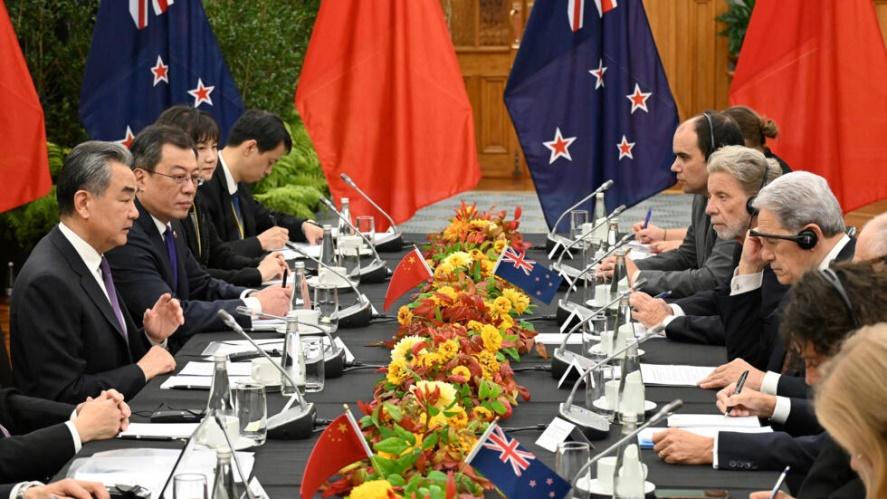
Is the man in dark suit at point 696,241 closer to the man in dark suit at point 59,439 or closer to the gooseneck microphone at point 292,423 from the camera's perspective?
the gooseneck microphone at point 292,423

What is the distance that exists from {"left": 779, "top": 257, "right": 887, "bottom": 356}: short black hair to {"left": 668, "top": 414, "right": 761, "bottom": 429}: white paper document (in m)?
0.52

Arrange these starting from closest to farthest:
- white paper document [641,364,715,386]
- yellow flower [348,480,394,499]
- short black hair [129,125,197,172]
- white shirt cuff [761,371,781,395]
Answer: yellow flower [348,480,394,499] < white shirt cuff [761,371,781,395] < white paper document [641,364,715,386] < short black hair [129,125,197,172]

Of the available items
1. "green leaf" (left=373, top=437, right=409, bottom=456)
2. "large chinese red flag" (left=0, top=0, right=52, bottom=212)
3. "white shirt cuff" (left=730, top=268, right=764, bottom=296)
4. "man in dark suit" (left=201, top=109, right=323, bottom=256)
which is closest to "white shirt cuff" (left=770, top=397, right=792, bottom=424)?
"white shirt cuff" (left=730, top=268, right=764, bottom=296)

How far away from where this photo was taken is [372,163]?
6773mm

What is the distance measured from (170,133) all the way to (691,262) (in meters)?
2.23

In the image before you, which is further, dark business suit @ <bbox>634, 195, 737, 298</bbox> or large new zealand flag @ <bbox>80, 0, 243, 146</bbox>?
large new zealand flag @ <bbox>80, 0, 243, 146</bbox>

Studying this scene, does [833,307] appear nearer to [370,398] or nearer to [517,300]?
[370,398]

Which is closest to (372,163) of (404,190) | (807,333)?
(404,190)

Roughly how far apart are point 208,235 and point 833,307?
3479 mm

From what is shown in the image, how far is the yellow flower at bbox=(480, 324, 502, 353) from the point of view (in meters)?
3.25

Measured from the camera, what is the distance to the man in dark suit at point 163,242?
4.33 meters

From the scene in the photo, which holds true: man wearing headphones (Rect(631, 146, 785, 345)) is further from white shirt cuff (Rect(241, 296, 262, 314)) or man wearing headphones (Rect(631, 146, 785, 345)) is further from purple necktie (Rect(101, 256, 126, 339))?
purple necktie (Rect(101, 256, 126, 339))

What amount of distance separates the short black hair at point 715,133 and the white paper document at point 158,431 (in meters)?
2.80

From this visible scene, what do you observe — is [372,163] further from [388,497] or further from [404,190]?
[388,497]
